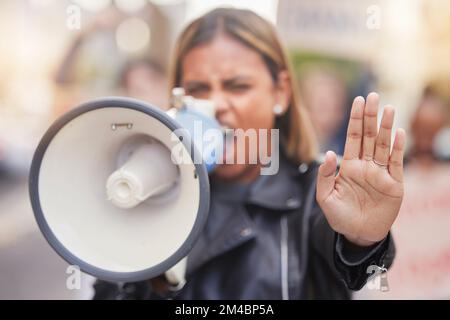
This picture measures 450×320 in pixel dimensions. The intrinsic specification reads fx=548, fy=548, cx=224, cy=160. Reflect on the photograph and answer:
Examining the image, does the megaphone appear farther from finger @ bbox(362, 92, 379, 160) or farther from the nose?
finger @ bbox(362, 92, 379, 160)

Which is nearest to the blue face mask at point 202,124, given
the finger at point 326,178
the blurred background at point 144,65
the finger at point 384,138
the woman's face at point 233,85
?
the woman's face at point 233,85

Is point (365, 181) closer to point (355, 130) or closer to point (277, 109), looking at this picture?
point (355, 130)

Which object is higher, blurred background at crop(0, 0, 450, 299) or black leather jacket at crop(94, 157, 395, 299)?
blurred background at crop(0, 0, 450, 299)

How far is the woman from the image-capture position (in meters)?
1.30

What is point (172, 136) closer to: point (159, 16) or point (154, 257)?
point (154, 257)

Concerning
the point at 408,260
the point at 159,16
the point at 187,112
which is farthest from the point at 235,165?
the point at 408,260

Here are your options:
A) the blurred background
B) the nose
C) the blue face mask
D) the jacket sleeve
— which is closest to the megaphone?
the blue face mask

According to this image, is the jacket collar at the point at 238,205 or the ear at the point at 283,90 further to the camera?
the ear at the point at 283,90

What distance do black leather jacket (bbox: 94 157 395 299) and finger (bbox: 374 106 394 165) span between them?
0.34 meters

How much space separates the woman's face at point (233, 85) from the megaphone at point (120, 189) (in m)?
0.26

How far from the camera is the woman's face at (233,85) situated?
1600mm

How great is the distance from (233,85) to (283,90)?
0.62 ft

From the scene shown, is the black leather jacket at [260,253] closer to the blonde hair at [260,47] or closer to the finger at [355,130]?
the blonde hair at [260,47]

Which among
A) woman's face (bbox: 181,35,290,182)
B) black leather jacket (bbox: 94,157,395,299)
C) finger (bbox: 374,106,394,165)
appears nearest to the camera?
finger (bbox: 374,106,394,165)
